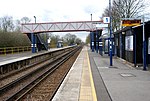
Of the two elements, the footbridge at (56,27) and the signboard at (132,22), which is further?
the footbridge at (56,27)

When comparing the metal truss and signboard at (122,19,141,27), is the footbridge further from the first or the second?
signboard at (122,19,141,27)

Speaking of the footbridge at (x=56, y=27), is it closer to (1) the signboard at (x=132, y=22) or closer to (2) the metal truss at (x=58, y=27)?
(2) the metal truss at (x=58, y=27)

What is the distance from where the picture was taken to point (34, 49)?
49.9 meters

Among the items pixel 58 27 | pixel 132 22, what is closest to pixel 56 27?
pixel 58 27

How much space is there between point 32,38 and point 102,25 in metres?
31.8

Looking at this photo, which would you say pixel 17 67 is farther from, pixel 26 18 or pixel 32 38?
pixel 26 18

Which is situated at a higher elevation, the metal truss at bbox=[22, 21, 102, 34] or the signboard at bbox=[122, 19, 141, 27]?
the metal truss at bbox=[22, 21, 102, 34]

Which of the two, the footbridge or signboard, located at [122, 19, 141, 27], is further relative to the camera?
the footbridge

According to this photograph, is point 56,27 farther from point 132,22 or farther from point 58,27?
point 132,22

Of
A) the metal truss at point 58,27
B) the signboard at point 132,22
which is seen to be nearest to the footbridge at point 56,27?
the metal truss at point 58,27

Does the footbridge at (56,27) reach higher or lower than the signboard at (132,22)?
higher

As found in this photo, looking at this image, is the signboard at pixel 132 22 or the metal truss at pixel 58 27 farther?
the metal truss at pixel 58 27

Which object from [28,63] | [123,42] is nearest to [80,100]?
[123,42]

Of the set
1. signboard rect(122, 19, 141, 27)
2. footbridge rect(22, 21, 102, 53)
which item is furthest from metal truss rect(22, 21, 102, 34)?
signboard rect(122, 19, 141, 27)
